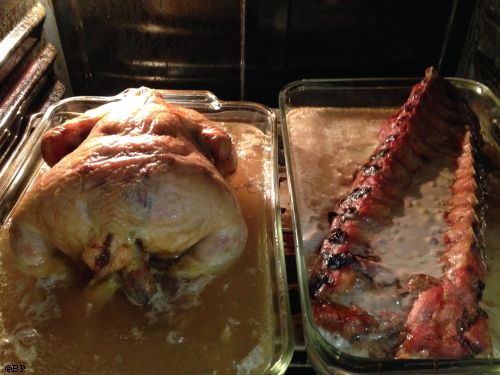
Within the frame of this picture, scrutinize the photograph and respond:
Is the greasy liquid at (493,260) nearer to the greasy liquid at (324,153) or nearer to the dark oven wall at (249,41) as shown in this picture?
the greasy liquid at (324,153)

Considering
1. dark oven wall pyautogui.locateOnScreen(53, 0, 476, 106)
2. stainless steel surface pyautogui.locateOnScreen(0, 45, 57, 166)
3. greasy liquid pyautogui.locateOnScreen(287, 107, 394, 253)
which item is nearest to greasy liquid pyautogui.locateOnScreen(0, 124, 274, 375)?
greasy liquid pyautogui.locateOnScreen(287, 107, 394, 253)

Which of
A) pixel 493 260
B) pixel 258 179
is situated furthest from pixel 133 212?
pixel 493 260

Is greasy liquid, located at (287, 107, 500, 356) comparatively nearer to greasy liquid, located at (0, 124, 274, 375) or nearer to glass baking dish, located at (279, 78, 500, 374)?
glass baking dish, located at (279, 78, 500, 374)

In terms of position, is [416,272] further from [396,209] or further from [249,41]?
[249,41]

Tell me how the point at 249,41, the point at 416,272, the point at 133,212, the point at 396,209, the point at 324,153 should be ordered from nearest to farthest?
the point at 133,212 < the point at 416,272 < the point at 396,209 < the point at 324,153 < the point at 249,41

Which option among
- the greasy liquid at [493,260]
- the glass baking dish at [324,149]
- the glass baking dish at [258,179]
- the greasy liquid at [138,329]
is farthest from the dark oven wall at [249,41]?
the greasy liquid at [138,329]

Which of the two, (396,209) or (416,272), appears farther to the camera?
(396,209)
